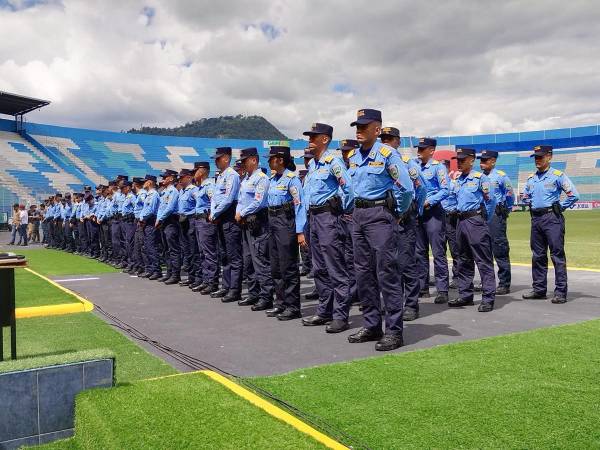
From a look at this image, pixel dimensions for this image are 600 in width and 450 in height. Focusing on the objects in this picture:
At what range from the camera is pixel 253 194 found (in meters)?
6.74

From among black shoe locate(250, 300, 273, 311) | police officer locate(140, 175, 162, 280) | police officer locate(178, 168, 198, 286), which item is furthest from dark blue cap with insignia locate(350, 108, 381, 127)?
police officer locate(140, 175, 162, 280)

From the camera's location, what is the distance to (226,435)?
8.07 ft

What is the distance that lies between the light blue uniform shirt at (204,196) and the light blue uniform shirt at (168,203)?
0.85 m

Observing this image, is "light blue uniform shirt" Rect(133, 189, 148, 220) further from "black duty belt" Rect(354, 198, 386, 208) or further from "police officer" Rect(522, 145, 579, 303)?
"police officer" Rect(522, 145, 579, 303)

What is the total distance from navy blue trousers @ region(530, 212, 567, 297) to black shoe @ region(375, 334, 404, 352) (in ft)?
10.6

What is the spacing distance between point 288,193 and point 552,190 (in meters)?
3.58

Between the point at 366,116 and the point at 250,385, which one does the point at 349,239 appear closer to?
the point at 366,116

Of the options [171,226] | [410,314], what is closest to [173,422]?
[410,314]

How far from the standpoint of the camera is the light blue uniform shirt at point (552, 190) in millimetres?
6906

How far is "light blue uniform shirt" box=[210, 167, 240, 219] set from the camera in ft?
24.0

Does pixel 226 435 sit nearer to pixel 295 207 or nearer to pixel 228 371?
pixel 228 371

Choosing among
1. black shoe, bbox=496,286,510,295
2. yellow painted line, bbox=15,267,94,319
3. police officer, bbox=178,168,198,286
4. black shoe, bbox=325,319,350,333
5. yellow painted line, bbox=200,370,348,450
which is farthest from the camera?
police officer, bbox=178,168,198,286

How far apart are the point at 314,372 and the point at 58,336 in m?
2.81

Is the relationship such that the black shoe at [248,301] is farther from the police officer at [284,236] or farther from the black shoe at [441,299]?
the black shoe at [441,299]
